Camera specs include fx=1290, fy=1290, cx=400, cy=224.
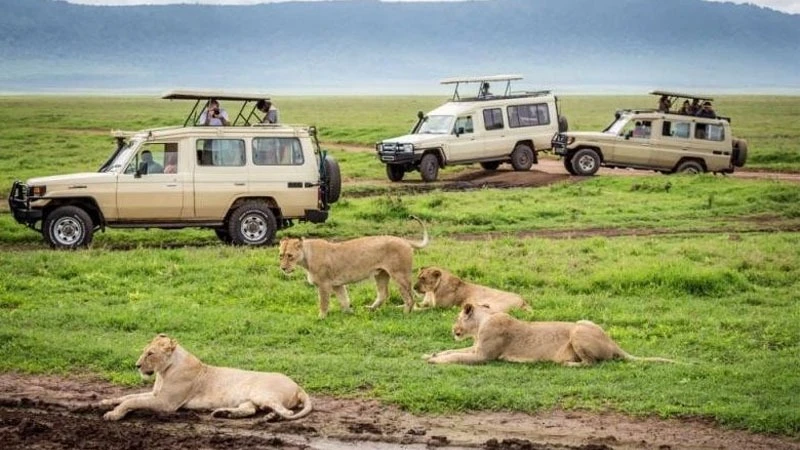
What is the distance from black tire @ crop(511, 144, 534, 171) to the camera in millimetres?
34469

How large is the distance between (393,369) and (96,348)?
3040mm

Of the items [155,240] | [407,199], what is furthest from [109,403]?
[407,199]

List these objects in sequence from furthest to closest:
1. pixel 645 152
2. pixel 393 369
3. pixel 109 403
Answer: pixel 645 152 < pixel 393 369 < pixel 109 403

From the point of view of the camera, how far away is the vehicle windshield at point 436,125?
33566 mm

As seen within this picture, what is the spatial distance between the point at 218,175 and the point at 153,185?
3.48ft

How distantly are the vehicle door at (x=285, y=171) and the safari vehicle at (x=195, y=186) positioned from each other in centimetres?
2

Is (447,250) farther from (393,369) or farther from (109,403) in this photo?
(109,403)

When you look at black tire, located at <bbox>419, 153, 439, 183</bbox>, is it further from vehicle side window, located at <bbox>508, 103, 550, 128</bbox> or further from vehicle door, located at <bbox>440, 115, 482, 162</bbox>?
vehicle side window, located at <bbox>508, 103, 550, 128</bbox>

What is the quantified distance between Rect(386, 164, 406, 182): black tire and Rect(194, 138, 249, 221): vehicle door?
42.1ft

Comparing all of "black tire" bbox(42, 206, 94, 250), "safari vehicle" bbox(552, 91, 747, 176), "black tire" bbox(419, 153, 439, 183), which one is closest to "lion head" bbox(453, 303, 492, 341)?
"black tire" bbox(42, 206, 94, 250)

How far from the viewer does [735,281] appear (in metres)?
16.9

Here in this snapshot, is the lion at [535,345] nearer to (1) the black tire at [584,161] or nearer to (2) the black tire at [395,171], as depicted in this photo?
(2) the black tire at [395,171]

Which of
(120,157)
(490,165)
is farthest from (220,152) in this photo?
(490,165)

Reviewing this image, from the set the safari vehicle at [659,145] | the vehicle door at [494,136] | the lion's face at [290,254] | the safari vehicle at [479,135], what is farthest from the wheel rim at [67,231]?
the safari vehicle at [659,145]
